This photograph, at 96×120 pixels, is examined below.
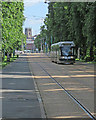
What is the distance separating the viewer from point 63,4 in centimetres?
6206

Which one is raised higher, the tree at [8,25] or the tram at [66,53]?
the tree at [8,25]

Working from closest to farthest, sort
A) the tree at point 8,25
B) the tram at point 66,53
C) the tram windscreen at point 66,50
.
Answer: the tree at point 8,25, the tram at point 66,53, the tram windscreen at point 66,50

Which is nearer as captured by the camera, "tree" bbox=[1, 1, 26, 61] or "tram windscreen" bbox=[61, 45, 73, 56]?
"tree" bbox=[1, 1, 26, 61]

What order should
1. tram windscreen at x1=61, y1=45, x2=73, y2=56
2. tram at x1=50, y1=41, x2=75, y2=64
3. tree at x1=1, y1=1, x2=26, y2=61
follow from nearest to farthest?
tree at x1=1, y1=1, x2=26, y2=61
tram at x1=50, y1=41, x2=75, y2=64
tram windscreen at x1=61, y1=45, x2=73, y2=56

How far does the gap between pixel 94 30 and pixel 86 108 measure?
103 feet

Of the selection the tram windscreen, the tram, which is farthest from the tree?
the tram windscreen

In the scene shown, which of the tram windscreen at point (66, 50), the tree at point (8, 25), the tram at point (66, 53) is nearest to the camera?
the tree at point (8, 25)

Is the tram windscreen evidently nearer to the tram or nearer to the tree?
the tram

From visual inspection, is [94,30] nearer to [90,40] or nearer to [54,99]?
[90,40]

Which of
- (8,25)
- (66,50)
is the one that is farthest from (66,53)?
(8,25)

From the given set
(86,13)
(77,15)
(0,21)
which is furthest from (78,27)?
(0,21)

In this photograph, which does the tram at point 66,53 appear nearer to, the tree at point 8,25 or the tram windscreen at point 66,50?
the tram windscreen at point 66,50

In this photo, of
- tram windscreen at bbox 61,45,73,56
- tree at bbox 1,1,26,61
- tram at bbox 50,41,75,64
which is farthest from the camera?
tram windscreen at bbox 61,45,73,56

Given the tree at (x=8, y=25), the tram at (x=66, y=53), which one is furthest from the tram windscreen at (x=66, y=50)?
the tree at (x=8, y=25)
